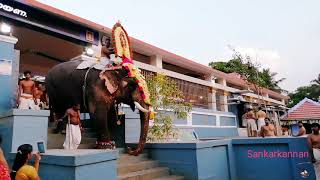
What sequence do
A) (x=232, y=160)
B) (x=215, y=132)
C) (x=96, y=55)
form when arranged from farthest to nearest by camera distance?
1. (x=215, y=132)
2. (x=96, y=55)
3. (x=232, y=160)

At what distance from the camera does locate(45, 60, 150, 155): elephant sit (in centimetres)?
645

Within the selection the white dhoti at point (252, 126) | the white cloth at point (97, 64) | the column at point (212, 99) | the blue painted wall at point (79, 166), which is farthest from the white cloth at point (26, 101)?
the white dhoti at point (252, 126)

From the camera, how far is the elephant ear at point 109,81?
656 centimetres

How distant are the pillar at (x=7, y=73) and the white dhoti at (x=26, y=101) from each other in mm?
163

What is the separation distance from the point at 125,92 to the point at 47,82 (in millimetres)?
2246

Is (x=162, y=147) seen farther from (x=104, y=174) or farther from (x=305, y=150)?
(x=305, y=150)

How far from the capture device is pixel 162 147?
23.0ft

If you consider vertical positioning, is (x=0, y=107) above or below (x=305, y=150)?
above

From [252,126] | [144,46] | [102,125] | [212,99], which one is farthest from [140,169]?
[212,99]

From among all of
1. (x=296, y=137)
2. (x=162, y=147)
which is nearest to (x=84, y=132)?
(x=162, y=147)

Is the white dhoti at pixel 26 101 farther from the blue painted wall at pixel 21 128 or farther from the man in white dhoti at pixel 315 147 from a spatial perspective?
the man in white dhoti at pixel 315 147

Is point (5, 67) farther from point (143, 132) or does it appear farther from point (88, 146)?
point (143, 132)

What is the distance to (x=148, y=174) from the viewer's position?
20.3ft

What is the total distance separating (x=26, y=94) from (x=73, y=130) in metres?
1.37
